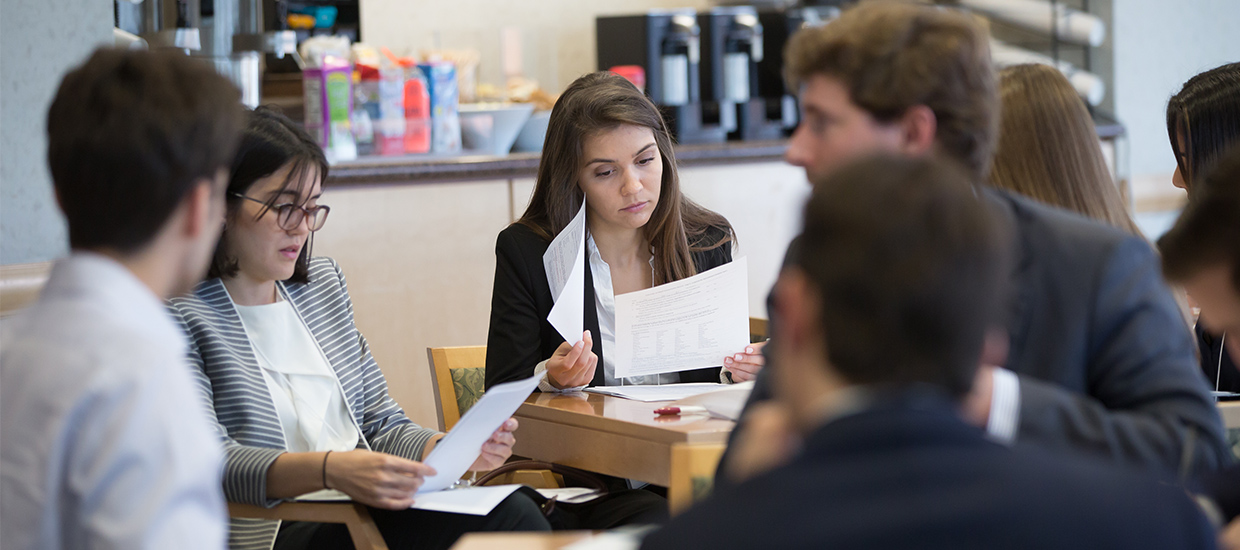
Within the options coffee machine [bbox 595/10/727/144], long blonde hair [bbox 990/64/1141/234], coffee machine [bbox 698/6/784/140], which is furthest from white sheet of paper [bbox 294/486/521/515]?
coffee machine [bbox 698/6/784/140]

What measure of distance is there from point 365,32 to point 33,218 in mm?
3920

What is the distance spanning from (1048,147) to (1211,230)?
346 millimetres

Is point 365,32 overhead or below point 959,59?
overhead

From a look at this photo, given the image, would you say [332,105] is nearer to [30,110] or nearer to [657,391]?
[30,110]

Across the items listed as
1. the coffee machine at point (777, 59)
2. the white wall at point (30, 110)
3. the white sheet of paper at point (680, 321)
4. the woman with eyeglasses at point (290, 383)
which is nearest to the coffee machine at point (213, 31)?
the white wall at point (30, 110)

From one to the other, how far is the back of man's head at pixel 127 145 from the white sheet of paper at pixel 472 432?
0.63 metres

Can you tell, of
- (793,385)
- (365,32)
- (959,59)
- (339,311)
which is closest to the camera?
(793,385)

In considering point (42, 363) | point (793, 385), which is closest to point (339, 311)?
point (42, 363)

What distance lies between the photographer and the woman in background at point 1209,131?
1.96 meters

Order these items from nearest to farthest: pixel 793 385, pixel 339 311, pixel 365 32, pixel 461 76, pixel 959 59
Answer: pixel 793 385 → pixel 959 59 → pixel 339 311 → pixel 461 76 → pixel 365 32

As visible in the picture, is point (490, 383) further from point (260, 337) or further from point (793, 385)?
point (793, 385)

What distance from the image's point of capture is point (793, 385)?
2.62ft

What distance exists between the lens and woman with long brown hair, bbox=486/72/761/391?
228cm

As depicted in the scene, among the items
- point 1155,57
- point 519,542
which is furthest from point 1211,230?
point 1155,57
